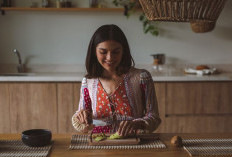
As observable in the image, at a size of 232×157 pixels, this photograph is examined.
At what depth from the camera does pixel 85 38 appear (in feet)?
12.8

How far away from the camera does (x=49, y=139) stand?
1533 millimetres

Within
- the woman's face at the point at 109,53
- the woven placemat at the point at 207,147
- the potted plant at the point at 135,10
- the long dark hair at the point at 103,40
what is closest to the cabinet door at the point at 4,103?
the potted plant at the point at 135,10

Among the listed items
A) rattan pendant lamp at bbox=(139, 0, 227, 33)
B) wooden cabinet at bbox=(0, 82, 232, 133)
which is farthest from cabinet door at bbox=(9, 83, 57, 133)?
rattan pendant lamp at bbox=(139, 0, 227, 33)

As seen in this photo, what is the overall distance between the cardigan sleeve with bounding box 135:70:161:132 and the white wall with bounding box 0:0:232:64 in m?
1.99

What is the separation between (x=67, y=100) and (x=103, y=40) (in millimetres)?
1583

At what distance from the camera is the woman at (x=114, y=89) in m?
1.84

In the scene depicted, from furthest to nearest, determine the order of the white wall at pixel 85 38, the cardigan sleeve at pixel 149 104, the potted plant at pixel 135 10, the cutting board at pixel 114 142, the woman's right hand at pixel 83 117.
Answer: the white wall at pixel 85 38
the potted plant at pixel 135 10
the cardigan sleeve at pixel 149 104
the woman's right hand at pixel 83 117
the cutting board at pixel 114 142

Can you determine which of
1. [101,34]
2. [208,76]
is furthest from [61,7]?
[101,34]

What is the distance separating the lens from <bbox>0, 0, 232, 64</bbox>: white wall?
152 inches

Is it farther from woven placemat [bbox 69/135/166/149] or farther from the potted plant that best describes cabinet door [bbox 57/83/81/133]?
woven placemat [bbox 69/135/166/149]

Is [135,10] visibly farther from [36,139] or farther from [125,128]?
[36,139]

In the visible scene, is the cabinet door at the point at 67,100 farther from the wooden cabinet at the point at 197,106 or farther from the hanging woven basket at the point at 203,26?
the hanging woven basket at the point at 203,26

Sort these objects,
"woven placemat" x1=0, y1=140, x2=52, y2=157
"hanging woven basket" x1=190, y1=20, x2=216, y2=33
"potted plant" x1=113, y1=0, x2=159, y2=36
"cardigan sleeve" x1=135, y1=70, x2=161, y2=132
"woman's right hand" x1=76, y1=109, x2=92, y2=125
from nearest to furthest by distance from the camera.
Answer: "woven placemat" x1=0, y1=140, x2=52, y2=157 < "woman's right hand" x1=76, y1=109, x2=92, y2=125 < "cardigan sleeve" x1=135, y1=70, x2=161, y2=132 < "hanging woven basket" x1=190, y1=20, x2=216, y2=33 < "potted plant" x1=113, y1=0, x2=159, y2=36

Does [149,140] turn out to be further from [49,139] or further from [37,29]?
[37,29]
